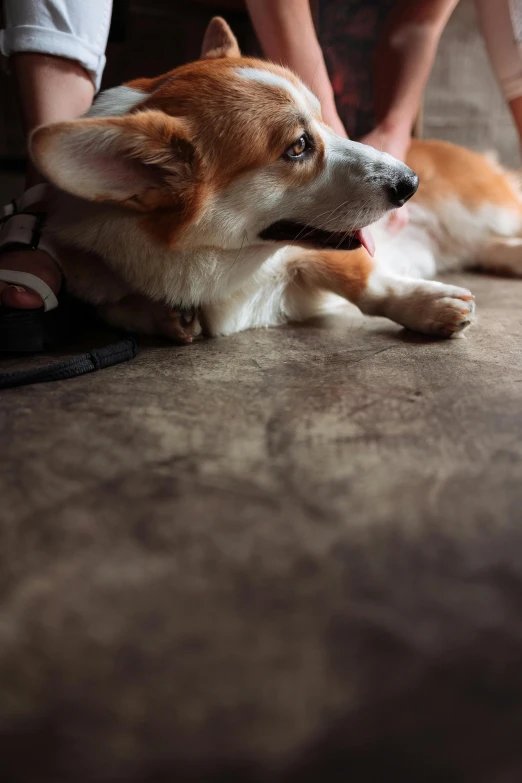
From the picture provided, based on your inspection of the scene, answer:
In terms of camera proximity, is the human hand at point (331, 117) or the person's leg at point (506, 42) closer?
the human hand at point (331, 117)

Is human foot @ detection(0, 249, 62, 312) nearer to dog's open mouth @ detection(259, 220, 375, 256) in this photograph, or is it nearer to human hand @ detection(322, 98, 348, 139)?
dog's open mouth @ detection(259, 220, 375, 256)

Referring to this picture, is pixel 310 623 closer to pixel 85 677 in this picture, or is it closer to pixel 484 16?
pixel 85 677

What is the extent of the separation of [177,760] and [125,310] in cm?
106

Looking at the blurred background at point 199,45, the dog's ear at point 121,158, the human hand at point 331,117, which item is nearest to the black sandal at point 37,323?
Answer: the dog's ear at point 121,158

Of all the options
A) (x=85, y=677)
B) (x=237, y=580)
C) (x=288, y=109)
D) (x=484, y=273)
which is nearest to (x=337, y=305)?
(x=288, y=109)

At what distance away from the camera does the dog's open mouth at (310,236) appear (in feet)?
4.13

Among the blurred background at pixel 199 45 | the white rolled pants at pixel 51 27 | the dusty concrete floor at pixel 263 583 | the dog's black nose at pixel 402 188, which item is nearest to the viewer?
the dusty concrete floor at pixel 263 583

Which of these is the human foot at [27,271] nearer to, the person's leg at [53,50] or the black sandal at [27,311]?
the black sandal at [27,311]

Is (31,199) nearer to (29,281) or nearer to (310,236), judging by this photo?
(29,281)

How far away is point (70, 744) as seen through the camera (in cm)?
47

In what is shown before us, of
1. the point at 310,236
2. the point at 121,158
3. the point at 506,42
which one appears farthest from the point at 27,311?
the point at 506,42

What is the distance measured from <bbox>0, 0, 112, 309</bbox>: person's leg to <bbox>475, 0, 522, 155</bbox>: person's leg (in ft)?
4.09

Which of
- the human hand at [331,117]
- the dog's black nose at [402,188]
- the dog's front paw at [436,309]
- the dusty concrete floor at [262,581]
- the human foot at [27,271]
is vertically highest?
the human hand at [331,117]

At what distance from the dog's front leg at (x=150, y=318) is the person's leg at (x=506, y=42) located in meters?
1.46
